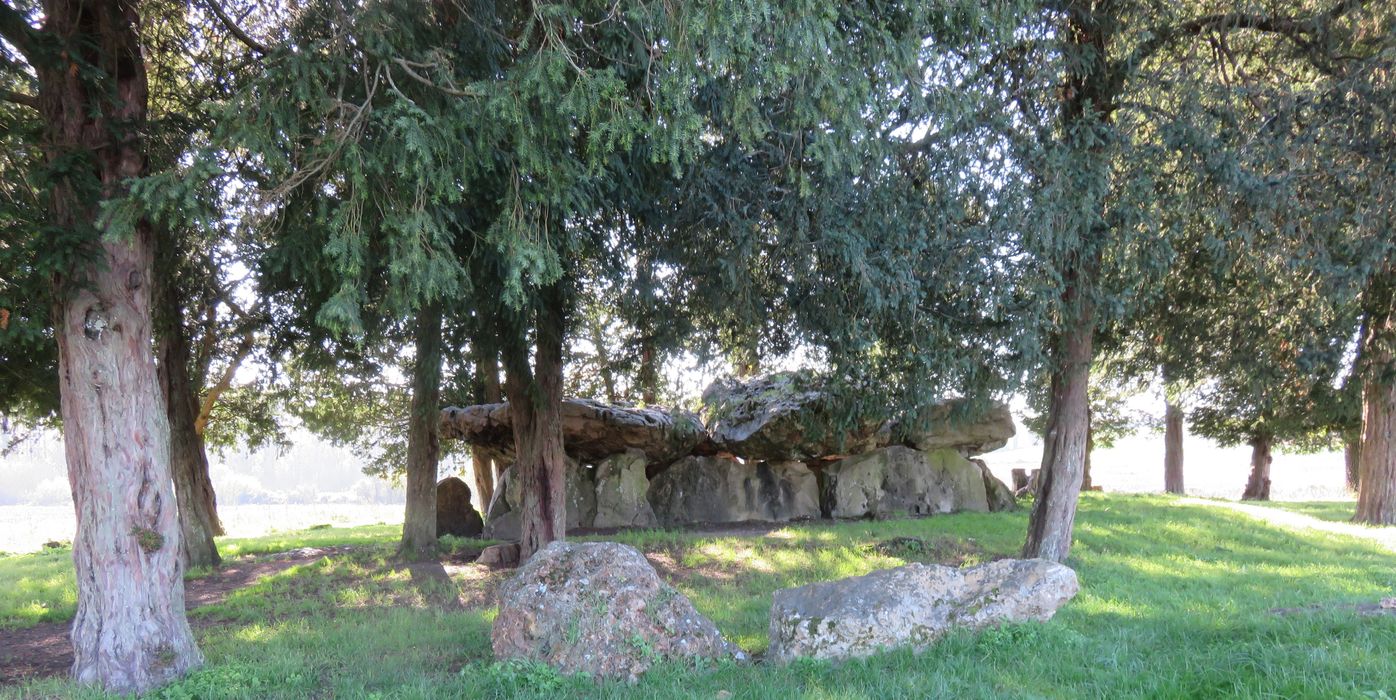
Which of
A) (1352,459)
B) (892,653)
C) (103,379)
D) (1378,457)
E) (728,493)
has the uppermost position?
(103,379)

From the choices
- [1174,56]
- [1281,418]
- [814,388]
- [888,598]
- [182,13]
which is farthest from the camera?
[1281,418]

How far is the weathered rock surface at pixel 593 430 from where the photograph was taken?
1620cm

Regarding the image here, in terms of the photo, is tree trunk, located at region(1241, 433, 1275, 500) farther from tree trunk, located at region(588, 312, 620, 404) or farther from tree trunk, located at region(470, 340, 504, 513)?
tree trunk, located at region(470, 340, 504, 513)

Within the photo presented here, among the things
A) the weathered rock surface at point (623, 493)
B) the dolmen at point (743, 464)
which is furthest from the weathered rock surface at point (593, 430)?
the weathered rock surface at point (623, 493)

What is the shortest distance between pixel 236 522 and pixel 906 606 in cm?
2677

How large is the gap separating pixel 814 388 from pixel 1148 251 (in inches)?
167

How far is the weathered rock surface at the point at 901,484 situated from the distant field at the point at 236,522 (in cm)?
1359

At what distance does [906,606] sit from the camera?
6148 mm

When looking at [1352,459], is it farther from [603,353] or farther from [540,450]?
[540,450]

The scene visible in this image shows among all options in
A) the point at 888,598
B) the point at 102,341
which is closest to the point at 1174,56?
the point at 888,598

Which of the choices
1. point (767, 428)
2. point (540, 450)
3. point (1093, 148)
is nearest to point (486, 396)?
point (767, 428)

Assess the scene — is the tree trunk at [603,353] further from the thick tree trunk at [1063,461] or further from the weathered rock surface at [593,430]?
the thick tree trunk at [1063,461]

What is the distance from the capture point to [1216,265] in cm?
960

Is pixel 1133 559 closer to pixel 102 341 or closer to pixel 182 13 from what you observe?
pixel 102 341
